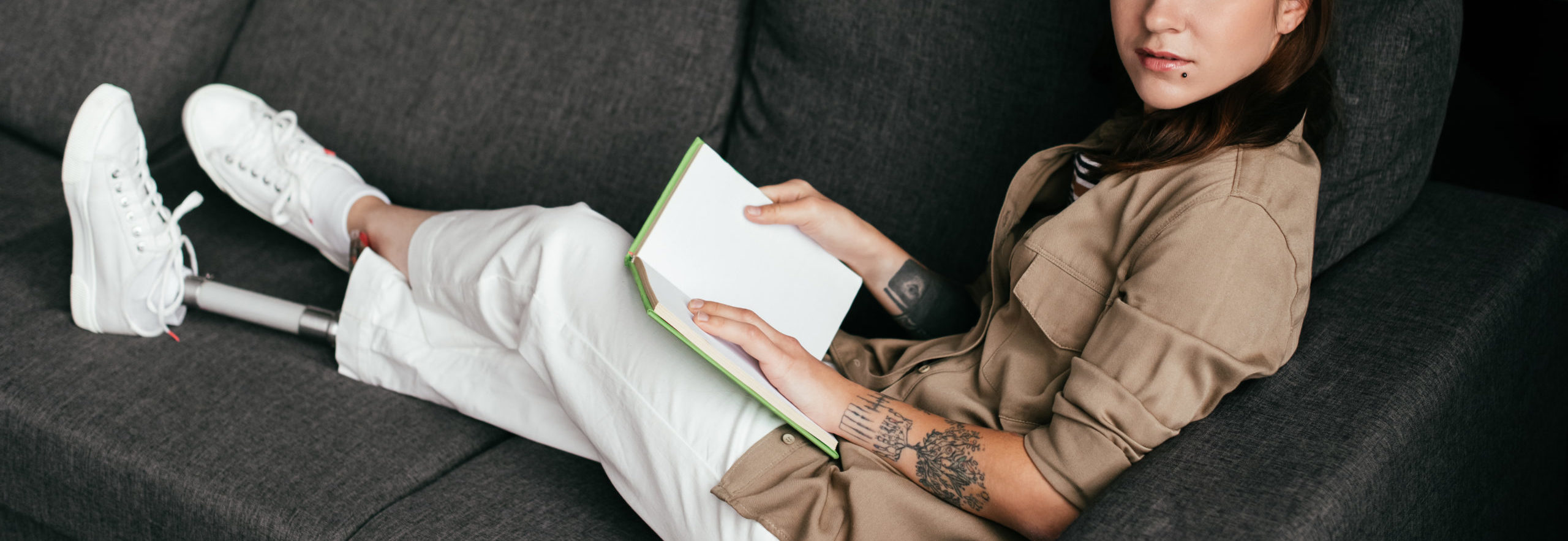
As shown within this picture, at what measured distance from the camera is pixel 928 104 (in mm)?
1292

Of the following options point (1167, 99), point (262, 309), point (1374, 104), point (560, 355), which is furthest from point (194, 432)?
point (1374, 104)

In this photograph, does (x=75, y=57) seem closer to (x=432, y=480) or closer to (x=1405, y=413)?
(x=432, y=480)

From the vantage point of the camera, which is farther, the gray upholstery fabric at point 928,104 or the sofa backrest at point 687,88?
the gray upholstery fabric at point 928,104

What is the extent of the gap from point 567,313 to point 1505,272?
98cm

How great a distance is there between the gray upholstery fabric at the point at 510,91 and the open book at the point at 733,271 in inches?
16.7

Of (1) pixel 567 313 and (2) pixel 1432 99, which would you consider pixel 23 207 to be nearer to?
(1) pixel 567 313

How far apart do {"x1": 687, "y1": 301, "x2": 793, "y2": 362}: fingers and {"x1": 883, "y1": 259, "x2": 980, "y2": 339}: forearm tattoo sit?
0.32m

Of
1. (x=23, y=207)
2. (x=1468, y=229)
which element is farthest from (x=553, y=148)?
(x=1468, y=229)

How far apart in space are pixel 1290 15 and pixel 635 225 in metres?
0.92

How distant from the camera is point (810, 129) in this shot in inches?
54.2

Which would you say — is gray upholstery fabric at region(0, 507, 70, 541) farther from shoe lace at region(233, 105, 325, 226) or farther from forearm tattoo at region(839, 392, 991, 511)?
forearm tattoo at region(839, 392, 991, 511)

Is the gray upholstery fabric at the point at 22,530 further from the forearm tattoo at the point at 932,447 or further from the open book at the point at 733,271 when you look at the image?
the forearm tattoo at the point at 932,447

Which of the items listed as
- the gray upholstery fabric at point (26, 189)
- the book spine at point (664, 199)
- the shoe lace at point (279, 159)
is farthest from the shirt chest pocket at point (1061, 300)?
the gray upholstery fabric at point (26, 189)

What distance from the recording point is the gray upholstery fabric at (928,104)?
3.99 ft
